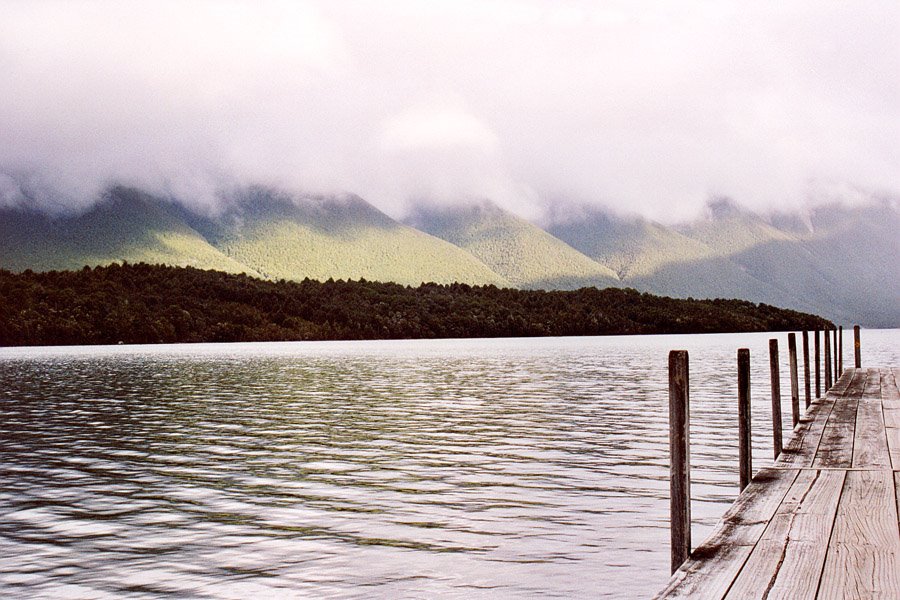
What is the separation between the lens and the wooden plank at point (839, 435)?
14656 mm

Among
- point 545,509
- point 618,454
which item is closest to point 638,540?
point 545,509

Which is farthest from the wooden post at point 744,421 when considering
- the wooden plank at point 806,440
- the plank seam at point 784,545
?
the wooden plank at point 806,440

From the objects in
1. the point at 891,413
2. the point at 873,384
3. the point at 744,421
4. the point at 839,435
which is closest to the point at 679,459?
the point at 744,421

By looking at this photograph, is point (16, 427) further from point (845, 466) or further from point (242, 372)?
point (242, 372)

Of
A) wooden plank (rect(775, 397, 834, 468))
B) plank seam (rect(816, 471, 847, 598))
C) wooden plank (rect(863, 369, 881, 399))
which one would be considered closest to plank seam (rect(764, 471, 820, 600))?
plank seam (rect(816, 471, 847, 598))

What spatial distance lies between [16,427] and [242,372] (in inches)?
1466

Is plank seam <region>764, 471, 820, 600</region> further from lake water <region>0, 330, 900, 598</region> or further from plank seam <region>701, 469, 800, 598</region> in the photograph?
lake water <region>0, 330, 900, 598</region>

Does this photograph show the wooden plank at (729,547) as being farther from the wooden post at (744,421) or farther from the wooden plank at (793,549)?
the wooden post at (744,421)

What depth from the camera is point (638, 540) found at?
13211 millimetres

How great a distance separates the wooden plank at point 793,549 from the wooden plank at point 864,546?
0.33 ft

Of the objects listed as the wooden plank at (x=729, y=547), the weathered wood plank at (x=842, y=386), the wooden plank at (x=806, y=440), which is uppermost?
the weathered wood plank at (x=842, y=386)

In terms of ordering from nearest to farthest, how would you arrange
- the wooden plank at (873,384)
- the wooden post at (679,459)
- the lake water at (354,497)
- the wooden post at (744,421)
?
the wooden post at (679,459) → the lake water at (354,497) → the wooden post at (744,421) → the wooden plank at (873,384)

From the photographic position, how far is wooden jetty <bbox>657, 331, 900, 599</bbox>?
779 centimetres

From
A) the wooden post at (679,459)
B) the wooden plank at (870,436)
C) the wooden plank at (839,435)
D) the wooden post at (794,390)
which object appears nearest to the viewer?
the wooden post at (679,459)
